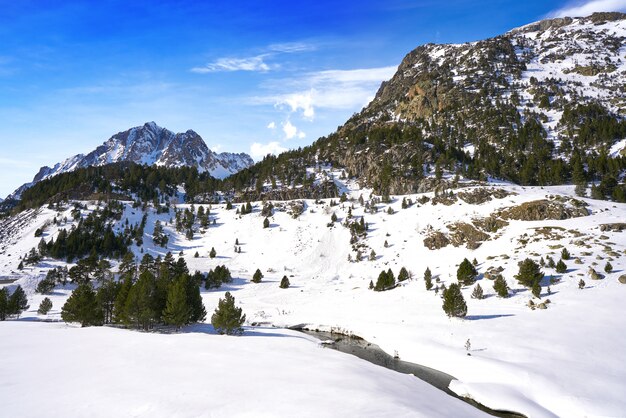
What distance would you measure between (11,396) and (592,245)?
3260 inches

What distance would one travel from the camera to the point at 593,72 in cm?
19725

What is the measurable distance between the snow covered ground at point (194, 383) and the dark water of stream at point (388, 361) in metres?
4.26

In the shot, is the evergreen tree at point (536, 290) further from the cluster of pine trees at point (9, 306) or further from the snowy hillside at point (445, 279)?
the cluster of pine trees at point (9, 306)

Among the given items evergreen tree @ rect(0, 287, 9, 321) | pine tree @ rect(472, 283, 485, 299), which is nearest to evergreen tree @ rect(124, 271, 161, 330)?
evergreen tree @ rect(0, 287, 9, 321)

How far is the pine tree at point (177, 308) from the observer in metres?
44.5

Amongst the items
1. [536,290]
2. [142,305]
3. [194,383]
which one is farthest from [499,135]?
[194,383]

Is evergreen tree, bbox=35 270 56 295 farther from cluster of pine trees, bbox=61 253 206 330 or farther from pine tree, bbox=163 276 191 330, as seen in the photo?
pine tree, bbox=163 276 191 330

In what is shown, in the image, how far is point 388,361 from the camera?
35.4 m

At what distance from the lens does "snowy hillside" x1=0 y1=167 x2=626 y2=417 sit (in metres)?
29.0

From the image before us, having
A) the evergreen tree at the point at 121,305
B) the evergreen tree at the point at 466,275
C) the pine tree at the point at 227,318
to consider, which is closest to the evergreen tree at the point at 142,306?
the evergreen tree at the point at 121,305

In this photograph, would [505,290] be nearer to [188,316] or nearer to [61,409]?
[188,316]

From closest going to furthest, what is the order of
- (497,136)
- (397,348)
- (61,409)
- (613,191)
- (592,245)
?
(61,409) < (397,348) < (592,245) < (613,191) < (497,136)

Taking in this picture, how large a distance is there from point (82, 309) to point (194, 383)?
36.8 meters

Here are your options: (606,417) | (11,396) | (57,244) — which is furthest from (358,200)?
(11,396)
